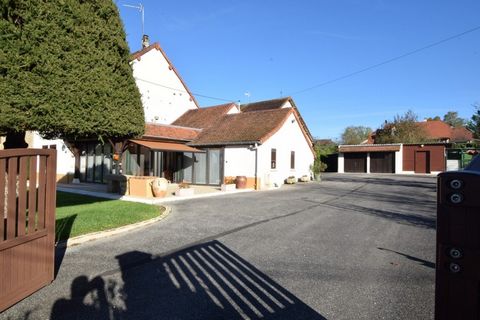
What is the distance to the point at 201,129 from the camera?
25781 mm

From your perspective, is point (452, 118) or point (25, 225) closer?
point (25, 225)

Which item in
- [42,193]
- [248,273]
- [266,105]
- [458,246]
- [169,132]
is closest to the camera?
[458,246]

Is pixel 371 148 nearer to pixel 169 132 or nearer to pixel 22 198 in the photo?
pixel 169 132

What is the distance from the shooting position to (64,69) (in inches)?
275

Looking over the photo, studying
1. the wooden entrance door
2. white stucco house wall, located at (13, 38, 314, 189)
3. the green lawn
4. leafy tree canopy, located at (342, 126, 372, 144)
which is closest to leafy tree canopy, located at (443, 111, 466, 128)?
leafy tree canopy, located at (342, 126, 372, 144)

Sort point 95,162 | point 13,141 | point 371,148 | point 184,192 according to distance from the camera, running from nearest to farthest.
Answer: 1. point 13,141
2. point 184,192
3. point 95,162
4. point 371,148

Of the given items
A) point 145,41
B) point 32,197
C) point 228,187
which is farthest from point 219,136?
point 32,197

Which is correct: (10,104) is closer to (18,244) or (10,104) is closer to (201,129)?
(18,244)

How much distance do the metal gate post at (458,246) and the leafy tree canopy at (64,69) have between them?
7041 millimetres

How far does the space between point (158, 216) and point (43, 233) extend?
570cm

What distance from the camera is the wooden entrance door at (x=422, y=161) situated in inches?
1527

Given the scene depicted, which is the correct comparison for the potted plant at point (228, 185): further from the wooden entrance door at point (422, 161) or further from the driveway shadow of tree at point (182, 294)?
the wooden entrance door at point (422, 161)

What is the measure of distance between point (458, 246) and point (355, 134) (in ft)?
226

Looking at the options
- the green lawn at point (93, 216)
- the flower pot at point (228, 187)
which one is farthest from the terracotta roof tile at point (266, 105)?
the green lawn at point (93, 216)
